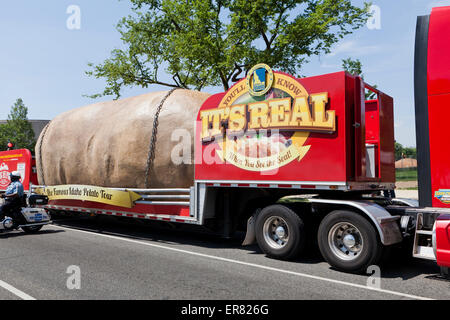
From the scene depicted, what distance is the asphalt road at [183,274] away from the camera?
4.99 metres

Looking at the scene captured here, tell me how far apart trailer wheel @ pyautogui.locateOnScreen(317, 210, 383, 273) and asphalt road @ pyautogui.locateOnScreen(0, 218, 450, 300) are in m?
0.21

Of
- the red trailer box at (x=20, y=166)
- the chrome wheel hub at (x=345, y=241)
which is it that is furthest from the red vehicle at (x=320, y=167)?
the red trailer box at (x=20, y=166)

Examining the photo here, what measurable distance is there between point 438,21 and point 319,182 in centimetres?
297

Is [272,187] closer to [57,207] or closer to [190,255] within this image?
[190,255]

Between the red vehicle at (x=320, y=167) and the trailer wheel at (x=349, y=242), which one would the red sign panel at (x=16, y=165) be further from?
the trailer wheel at (x=349, y=242)

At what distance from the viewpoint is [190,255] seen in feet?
24.0

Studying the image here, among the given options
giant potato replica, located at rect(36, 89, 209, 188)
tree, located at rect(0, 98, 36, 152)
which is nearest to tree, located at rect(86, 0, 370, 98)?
giant potato replica, located at rect(36, 89, 209, 188)

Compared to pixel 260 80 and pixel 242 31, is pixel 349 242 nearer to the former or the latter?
pixel 260 80

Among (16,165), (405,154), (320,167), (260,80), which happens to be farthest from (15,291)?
(405,154)

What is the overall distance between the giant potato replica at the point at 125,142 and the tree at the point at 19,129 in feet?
141

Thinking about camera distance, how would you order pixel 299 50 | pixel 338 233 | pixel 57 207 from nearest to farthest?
pixel 338 233 < pixel 57 207 < pixel 299 50

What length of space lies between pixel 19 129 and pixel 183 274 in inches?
2006
